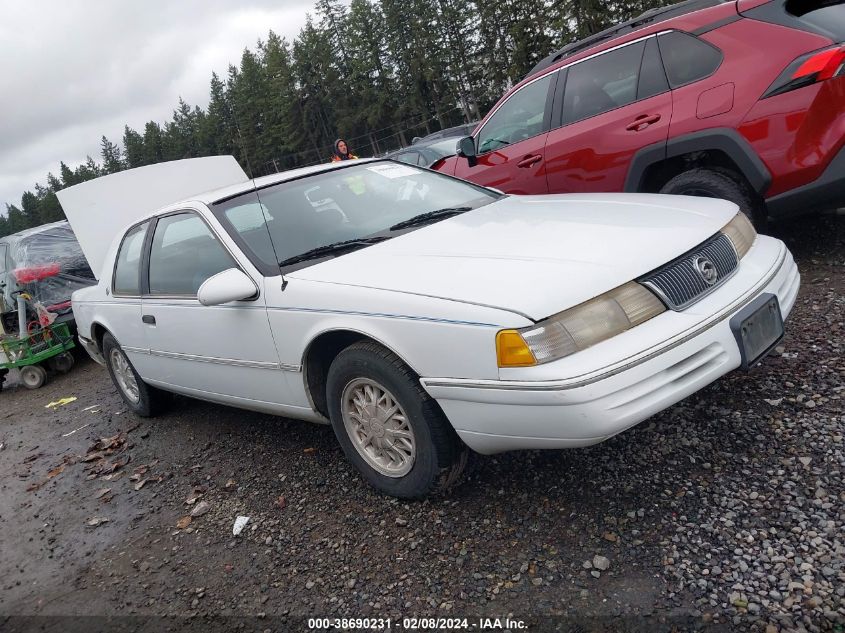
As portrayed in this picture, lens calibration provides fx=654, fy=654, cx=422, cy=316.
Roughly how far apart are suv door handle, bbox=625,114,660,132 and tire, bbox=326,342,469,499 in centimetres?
300

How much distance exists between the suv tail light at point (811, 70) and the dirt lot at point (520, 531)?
126 cm

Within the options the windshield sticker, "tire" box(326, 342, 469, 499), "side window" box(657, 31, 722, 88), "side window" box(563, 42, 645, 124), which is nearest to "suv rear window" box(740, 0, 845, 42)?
"side window" box(657, 31, 722, 88)

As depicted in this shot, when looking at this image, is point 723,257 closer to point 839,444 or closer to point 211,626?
point 839,444

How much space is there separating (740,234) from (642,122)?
6.41 ft

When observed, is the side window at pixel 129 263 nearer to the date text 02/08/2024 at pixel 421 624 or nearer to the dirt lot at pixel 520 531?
the dirt lot at pixel 520 531

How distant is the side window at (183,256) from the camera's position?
12.0 feet

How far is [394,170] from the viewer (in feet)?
13.8

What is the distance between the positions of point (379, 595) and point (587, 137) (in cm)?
380

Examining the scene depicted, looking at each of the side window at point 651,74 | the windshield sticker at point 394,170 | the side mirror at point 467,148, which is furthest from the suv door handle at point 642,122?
the windshield sticker at point 394,170

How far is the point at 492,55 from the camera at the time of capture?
51.4 meters

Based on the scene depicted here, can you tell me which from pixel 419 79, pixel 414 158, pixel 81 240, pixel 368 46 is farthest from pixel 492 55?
pixel 81 240

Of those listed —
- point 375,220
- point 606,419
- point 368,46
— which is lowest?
→ point 606,419

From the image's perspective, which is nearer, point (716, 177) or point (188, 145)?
point (716, 177)

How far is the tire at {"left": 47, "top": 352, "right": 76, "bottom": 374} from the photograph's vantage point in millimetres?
8352
